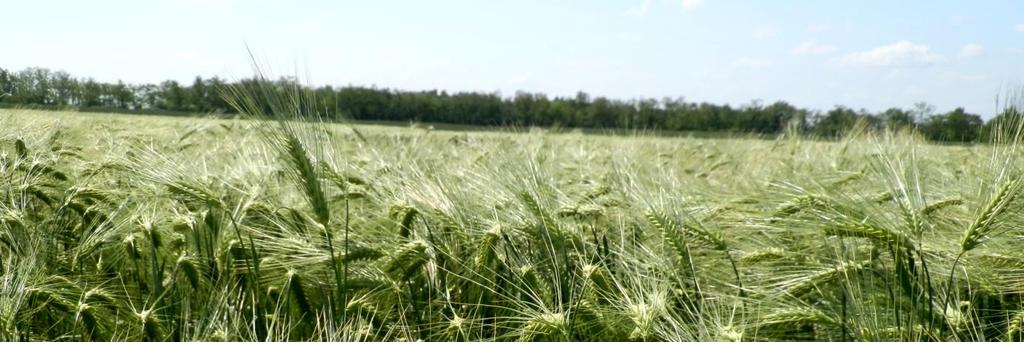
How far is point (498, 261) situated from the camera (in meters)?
2.09

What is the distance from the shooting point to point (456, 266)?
2109 millimetres

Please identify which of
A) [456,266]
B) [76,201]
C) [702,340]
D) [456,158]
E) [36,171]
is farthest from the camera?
[456,158]

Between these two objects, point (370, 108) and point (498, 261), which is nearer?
point (498, 261)

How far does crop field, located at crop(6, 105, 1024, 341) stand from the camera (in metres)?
1.69

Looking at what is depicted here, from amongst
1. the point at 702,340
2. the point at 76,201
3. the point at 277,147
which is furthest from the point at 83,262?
the point at 702,340

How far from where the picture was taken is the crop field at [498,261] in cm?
169

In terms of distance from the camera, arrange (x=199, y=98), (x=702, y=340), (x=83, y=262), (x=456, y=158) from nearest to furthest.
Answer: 1. (x=702, y=340)
2. (x=83, y=262)
3. (x=199, y=98)
4. (x=456, y=158)

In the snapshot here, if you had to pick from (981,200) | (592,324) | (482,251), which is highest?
(981,200)

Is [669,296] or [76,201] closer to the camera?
[669,296]

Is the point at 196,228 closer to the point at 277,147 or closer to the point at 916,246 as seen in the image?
the point at 277,147

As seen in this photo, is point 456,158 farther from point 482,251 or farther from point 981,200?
point 981,200

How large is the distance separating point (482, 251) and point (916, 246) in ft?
3.20

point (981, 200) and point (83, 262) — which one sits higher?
point (981, 200)

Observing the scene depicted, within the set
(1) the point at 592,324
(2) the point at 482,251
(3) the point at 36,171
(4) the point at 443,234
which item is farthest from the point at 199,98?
(1) the point at 592,324
